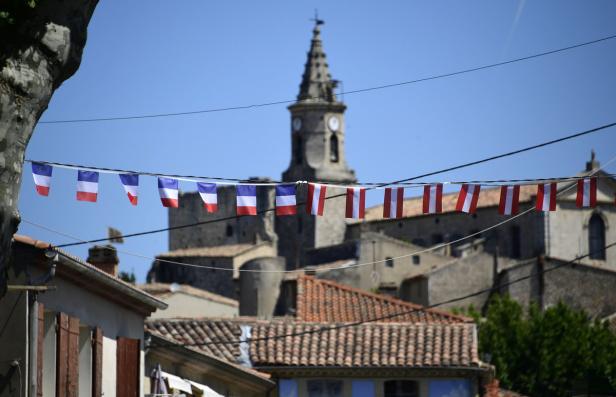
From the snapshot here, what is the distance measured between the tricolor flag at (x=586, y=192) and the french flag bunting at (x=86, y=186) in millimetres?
6221

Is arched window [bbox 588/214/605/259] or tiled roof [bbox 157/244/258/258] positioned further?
tiled roof [bbox 157/244/258/258]

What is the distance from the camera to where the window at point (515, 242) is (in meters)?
94.6

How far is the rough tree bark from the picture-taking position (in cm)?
1541

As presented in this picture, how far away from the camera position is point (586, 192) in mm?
24703

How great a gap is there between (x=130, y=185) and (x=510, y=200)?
213 inches

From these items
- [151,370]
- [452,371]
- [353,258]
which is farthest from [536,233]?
[151,370]

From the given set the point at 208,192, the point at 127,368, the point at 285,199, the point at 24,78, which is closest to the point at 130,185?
the point at 208,192

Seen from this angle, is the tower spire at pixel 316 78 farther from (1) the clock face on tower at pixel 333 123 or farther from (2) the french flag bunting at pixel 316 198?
(2) the french flag bunting at pixel 316 198

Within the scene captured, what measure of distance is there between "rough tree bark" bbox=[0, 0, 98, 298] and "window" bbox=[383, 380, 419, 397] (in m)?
22.6

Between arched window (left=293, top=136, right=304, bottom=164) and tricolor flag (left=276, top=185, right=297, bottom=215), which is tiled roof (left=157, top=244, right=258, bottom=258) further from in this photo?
tricolor flag (left=276, top=185, right=297, bottom=215)

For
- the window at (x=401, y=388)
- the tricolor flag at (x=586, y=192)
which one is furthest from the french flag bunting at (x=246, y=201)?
the window at (x=401, y=388)

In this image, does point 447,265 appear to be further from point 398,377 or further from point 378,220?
point 398,377

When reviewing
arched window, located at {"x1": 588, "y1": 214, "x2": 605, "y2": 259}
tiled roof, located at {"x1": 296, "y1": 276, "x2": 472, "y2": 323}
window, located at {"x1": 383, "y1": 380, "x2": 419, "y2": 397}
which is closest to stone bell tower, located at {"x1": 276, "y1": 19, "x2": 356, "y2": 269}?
arched window, located at {"x1": 588, "y1": 214, "x2": 605, "y2": 259}

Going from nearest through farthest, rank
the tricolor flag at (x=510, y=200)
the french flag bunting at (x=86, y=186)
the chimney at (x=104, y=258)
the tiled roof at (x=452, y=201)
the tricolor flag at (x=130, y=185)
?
the tricolor flag at (x=130, y=185), the french flag bunting at (x=86, y=186), the tricolor flag at (x=510, y=200), the chimney at (x=104, y=258), the tiled roof at (x=452, y=201)
